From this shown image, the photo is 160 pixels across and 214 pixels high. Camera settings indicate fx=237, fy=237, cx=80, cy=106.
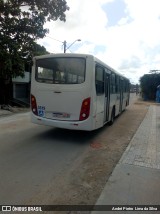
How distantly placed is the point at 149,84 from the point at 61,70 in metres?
31.9

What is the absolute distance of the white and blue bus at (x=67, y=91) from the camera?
24.4ft

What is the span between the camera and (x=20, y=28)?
1733cm

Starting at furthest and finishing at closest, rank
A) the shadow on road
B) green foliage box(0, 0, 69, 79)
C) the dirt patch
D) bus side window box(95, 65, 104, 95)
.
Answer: green foliage box(0, 0, 69, 79) < bus side window box(95, 65, 104, 95) < the shadow on road < the dirt patch

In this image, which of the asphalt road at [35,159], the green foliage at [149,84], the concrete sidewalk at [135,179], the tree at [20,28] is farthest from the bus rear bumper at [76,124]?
the green foliage at [149,84]

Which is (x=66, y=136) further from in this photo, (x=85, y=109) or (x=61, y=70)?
(x=61, y=70)

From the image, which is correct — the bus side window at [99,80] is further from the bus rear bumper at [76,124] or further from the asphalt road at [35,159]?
the asphalt road at [35,159]

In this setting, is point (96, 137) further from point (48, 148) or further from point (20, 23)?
point (20, 23)

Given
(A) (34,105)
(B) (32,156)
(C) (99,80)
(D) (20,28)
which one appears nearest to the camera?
(B) (32,156)

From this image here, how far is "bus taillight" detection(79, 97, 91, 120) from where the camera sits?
7.40m

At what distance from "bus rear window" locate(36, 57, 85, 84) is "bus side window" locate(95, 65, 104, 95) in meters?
0.74

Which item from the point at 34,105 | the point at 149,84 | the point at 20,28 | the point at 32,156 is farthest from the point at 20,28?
the point at 149,84

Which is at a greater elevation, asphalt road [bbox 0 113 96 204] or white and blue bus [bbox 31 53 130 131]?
white and blue bus [bbox 31 53 130 131]

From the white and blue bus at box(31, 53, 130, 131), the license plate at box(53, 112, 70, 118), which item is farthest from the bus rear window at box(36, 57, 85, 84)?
the license plate at box(53, 112, 70, 118)

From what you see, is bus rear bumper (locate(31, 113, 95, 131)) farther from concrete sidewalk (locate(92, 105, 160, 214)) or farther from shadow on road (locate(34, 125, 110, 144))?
concrete sidewalk (locate(92, 105, 160, 214))
